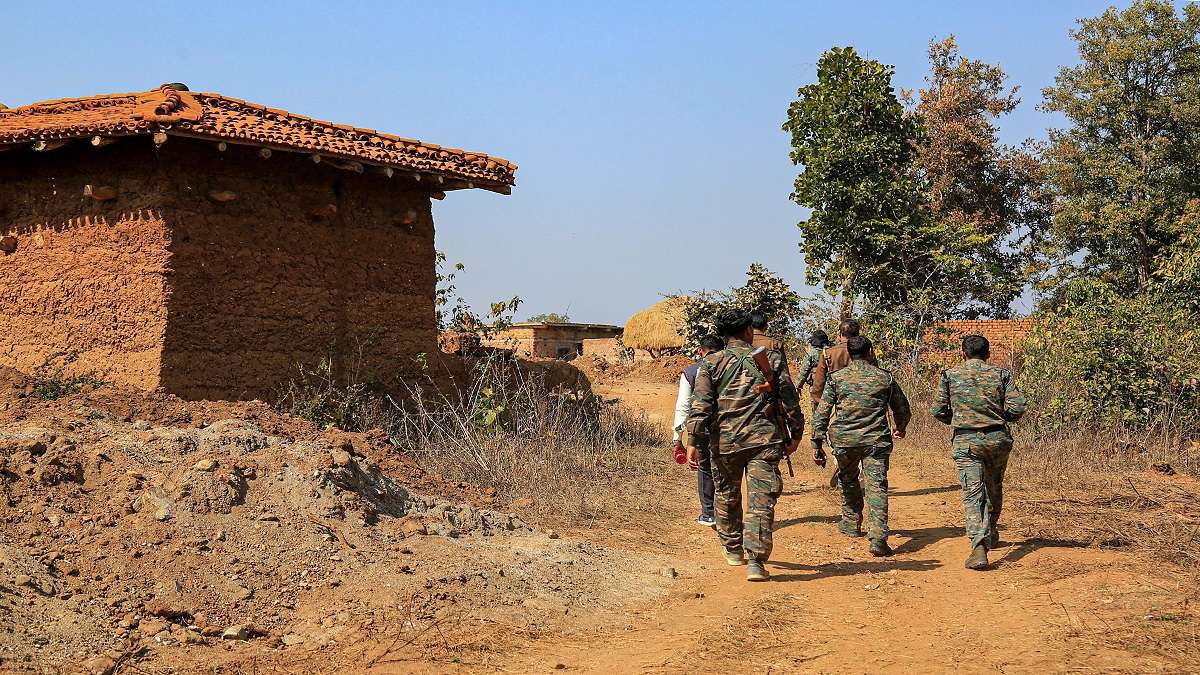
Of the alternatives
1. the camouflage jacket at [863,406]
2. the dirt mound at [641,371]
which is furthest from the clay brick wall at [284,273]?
the dirt mound at [641,371]

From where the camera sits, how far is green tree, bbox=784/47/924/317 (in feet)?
65.3

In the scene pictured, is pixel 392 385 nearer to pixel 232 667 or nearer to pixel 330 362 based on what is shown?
pixel 330 362

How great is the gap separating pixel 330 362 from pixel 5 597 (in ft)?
19.6

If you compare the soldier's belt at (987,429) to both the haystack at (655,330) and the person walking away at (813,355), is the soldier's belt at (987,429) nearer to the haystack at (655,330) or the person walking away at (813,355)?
the person walking away at (813,355)

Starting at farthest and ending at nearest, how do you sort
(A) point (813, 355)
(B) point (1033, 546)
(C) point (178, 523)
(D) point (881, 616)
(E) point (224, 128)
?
(A) point (813, 355) < (E) point (224, 128) < (B) point (1033, 546) < (C) point (178, 523) < (D) point (881, 616)

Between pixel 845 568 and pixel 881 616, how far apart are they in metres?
1.33

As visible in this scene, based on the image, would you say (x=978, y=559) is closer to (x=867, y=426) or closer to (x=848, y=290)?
(x=867, y=426)

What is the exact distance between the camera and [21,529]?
19.2ft

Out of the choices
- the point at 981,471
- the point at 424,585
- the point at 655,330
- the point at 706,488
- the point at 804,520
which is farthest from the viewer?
the point at 655,330

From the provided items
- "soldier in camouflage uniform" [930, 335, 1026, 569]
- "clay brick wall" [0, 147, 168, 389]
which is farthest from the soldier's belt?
"clay brick wall" [0, 147, 168, 389]

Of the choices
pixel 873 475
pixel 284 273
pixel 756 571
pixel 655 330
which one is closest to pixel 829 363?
pixel 873 475

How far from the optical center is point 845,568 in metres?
7.09

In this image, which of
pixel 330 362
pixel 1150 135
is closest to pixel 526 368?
pixel 330 362

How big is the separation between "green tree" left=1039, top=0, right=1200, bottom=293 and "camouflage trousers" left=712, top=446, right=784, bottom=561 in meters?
16.8
